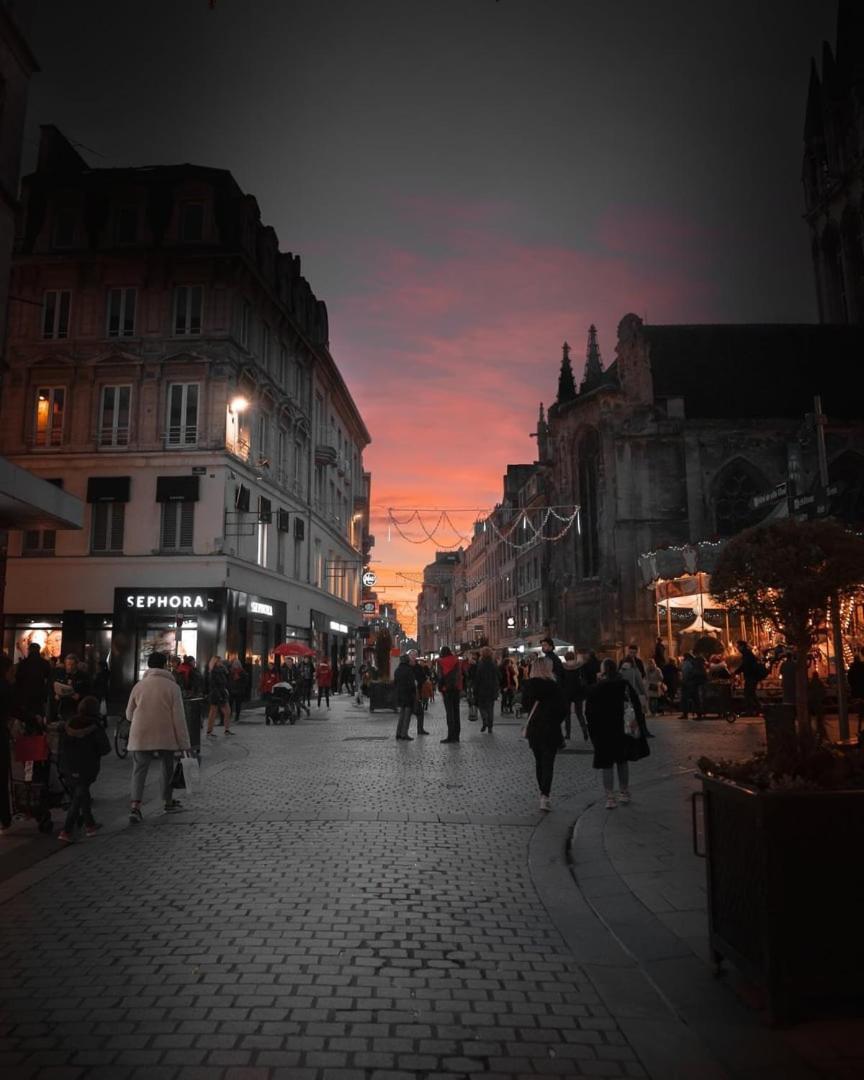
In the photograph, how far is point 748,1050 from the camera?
353 cm

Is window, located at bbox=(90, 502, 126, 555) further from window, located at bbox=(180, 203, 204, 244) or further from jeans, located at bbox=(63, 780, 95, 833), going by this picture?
jeans, located at bbox=(63, 780, 95, 833)

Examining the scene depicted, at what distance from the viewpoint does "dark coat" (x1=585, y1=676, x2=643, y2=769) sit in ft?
30.7

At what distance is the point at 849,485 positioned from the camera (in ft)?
137

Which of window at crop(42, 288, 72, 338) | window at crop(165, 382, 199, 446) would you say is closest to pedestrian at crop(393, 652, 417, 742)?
window at crop(165, 382, 199, 446)

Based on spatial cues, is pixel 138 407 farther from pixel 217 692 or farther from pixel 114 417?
pixel 217 692

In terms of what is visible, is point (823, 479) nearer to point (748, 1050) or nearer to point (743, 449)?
point (748, 1050)

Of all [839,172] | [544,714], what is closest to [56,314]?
[544,714]

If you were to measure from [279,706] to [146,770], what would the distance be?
1435cm

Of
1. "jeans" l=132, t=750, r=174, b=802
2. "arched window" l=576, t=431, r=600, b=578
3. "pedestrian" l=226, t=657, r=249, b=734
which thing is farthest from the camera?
"arched window" l=576, t=431, r=600, b=578

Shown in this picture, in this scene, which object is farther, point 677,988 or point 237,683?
point 237,683

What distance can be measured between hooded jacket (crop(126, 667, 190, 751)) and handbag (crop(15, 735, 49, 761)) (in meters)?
0.89

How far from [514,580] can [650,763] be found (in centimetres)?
5667

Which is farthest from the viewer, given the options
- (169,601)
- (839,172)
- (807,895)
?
(839,172)

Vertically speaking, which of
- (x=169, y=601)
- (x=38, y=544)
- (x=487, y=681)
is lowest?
(x=487, y=681)
